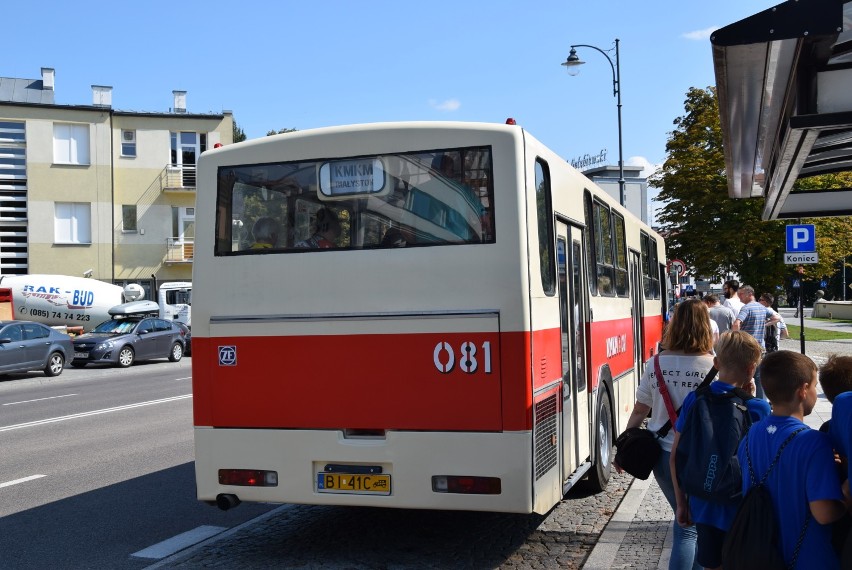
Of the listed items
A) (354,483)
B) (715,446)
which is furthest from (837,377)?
(354,483)

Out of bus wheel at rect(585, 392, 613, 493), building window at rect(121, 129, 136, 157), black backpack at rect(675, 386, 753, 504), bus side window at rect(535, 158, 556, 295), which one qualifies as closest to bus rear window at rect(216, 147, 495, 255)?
bus side window at rect(535, 158, 556, 295)

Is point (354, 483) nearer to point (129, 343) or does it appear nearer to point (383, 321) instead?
point (383, 321)

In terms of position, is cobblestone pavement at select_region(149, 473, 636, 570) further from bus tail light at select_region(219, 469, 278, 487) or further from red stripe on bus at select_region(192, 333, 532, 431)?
red stripe on bus at select_region(192, 333, 532, 431)

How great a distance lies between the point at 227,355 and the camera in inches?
265

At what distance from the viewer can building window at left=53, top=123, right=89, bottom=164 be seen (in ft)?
151

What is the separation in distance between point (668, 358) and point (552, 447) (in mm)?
1609

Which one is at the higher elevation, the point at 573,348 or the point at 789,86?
the point at 789,86

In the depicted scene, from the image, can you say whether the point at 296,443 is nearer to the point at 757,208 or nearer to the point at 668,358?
the point at 668,358

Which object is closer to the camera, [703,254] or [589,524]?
[589,524]

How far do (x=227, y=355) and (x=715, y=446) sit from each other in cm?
379

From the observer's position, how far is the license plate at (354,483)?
6277 millimetres

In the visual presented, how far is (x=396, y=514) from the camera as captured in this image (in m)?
8.07

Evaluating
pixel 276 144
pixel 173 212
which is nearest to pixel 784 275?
pixel 276 144

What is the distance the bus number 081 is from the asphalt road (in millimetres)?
2587
